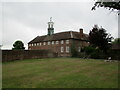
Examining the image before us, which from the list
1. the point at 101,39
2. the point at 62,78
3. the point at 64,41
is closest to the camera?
the point at 62,78

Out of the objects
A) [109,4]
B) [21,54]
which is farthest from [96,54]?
[109,4]

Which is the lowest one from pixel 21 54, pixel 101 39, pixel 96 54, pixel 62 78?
pixel 62 78

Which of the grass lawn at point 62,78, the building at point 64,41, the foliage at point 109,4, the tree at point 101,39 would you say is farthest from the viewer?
the building at point 64,41

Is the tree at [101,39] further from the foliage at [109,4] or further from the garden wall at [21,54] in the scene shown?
the foliage at [109,4]

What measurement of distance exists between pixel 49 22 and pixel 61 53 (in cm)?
1482

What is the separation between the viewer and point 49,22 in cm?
6969

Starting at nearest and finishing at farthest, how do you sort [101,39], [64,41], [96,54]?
[101,39] → [96,54] → [64,41]

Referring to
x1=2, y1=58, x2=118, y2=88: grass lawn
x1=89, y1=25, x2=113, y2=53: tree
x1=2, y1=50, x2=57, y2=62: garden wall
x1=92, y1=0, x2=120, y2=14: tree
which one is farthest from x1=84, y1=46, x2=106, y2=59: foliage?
x1=92, y1=0, x2=120, y2=14: tree

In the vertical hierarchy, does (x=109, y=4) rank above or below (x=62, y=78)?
above

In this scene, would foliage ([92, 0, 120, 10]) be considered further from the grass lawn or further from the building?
the building

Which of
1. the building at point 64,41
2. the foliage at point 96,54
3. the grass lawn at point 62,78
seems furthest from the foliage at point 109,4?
the building at point 64,41

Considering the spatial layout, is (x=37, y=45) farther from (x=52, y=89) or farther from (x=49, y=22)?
(x=52, y=89)

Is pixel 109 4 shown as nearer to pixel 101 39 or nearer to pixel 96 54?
pixel 101 39

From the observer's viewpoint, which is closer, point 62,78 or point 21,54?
point 62,78
